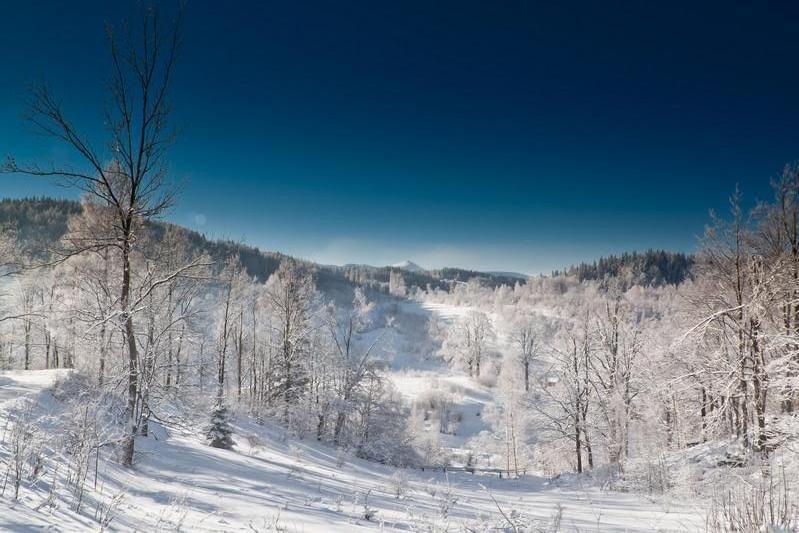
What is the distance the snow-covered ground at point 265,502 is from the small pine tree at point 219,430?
54 cm

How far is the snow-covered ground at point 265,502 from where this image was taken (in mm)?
5223

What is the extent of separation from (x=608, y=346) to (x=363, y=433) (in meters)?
16.2

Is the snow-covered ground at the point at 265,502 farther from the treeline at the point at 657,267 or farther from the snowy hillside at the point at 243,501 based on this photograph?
the treeline at the point at 657,267

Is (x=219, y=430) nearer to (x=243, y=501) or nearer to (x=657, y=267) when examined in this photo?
(x=243, y=501)

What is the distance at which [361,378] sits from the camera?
2564cm

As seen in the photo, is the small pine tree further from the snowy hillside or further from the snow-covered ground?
the snow-covered ground

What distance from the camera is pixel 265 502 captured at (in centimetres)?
716

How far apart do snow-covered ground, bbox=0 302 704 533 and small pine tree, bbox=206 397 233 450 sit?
21.1 inches

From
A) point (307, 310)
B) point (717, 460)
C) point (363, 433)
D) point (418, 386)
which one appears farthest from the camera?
point (418, 386)

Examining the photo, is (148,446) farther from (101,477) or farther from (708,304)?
(708,304)

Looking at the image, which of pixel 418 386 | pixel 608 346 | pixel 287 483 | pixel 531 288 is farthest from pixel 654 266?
pixel 287 483

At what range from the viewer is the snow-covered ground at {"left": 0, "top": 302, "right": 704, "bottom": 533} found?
522 cm

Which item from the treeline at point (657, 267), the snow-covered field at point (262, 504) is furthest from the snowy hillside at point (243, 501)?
the treeline at point (657, 267)

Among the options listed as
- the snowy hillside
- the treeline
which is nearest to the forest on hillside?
the snowy hillside
